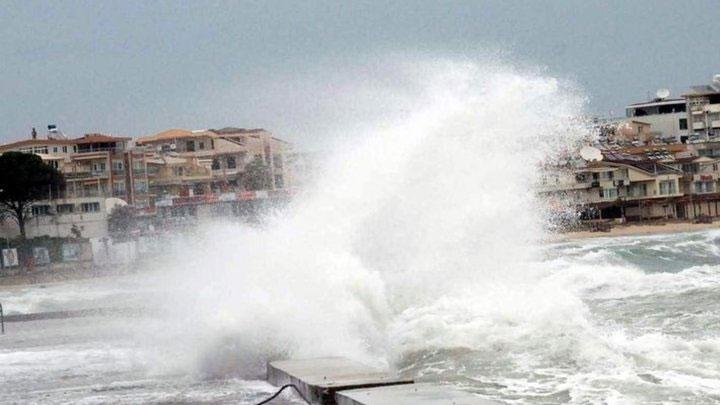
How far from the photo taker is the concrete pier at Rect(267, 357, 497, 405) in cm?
995

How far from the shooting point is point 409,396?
10.1 m

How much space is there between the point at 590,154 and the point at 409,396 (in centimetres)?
6775

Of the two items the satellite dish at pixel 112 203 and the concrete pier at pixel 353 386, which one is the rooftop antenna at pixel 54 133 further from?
the concrete pier at pixel 353 386

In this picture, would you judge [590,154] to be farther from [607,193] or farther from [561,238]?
[561,238]

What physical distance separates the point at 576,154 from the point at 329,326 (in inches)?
2401

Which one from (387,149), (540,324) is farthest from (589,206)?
(540,324)

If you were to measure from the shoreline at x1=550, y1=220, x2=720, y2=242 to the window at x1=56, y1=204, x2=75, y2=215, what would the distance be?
1071 inches

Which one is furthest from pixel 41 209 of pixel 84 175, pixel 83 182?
pixel 84 175

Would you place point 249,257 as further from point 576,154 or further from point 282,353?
point 576,154

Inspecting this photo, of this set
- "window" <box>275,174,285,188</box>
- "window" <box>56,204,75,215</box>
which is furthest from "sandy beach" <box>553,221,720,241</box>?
"window" <box>56,204,75,215</box>

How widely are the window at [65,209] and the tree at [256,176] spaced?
388 inches

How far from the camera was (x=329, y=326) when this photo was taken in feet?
50.4

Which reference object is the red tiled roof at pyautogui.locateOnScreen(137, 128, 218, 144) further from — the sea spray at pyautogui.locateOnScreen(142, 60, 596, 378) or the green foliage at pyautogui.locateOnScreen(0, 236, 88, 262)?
the sea spray at pyautogui.locateOnScreen(142, 60, 596, 378)

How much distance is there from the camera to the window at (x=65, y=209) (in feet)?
242
